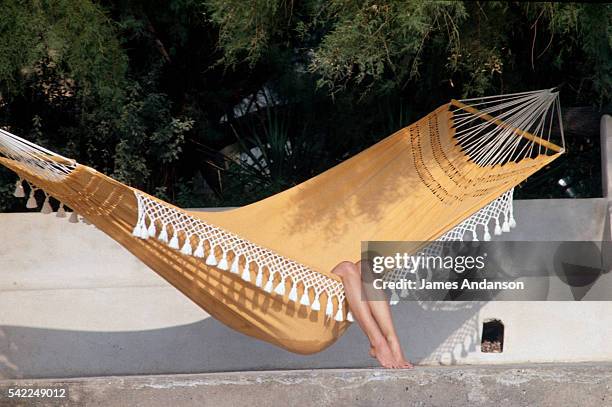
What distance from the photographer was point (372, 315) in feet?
11.4

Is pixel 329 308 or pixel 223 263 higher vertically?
pixel 223 263

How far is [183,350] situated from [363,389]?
43.6 inches

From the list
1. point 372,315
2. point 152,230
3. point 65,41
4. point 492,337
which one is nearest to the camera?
point 152,230

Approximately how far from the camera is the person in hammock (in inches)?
134

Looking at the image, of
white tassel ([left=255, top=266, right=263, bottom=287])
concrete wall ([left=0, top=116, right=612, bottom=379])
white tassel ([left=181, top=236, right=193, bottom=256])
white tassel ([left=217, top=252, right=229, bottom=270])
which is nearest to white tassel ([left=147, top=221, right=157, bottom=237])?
white tassel ([left=181, top=236, right=193, bottom=256])

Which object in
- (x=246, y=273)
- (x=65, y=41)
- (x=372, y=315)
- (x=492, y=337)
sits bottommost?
(x=492, y=337)

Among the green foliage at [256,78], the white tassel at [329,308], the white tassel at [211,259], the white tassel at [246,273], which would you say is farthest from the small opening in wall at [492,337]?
the white tassel at [211,259]

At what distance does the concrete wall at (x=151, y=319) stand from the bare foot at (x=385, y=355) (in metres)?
0.60

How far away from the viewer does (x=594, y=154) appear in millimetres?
4688

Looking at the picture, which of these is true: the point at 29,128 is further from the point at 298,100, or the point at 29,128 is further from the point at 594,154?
the point at 594,154

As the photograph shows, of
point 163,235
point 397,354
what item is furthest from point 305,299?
point 163,235

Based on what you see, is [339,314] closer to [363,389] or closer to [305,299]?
[305,299]

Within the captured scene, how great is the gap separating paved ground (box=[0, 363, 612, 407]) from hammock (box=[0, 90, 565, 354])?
22cm

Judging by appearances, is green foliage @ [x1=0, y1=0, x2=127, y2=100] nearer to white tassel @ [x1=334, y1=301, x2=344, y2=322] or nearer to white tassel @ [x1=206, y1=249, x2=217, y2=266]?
white tassel @ [x1=206, y1=249, x2=217, y2=266]
